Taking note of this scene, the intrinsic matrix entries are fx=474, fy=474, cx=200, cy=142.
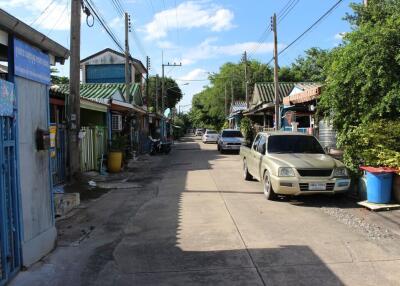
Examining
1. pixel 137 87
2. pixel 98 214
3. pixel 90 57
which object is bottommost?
pixel 98 214

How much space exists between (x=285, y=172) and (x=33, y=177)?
231 inches

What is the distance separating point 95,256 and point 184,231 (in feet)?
5.93

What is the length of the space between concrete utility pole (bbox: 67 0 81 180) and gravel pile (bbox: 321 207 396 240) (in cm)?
781

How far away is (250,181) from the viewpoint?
48.6ft

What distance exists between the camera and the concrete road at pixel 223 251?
559cm

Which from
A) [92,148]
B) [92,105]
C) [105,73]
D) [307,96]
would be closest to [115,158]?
[92,148]

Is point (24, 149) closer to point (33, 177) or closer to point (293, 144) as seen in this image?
point (33, 177)

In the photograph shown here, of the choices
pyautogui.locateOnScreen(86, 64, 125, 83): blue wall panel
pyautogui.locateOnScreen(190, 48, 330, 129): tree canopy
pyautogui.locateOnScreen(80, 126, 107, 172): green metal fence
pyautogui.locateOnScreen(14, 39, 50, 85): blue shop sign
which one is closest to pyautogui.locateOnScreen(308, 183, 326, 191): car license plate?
pyautogui.locateOnScreen(14, 39, 50, 85): blue shop sign

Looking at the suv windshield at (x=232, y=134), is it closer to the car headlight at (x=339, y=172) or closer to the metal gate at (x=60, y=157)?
the metal gate at (x=60, y=157)

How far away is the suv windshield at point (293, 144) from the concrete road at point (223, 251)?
1.88 m

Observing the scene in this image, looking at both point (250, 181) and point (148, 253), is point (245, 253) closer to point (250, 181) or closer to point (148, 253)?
point (148, 253)

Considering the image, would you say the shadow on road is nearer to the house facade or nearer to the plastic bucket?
the house facade

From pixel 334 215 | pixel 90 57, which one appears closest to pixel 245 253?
pixel 334 215

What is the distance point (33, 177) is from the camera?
21.0ft
